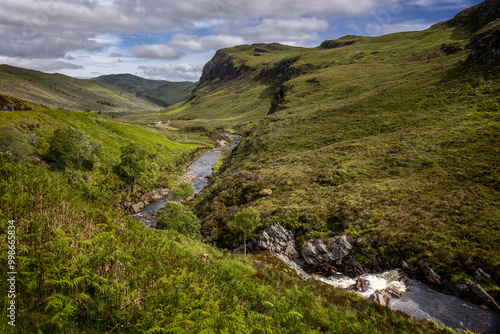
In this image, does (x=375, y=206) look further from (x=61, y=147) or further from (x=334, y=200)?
(x=61, y=147)

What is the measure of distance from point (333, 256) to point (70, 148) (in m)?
54.8

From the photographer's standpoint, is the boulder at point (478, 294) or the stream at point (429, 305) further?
the boulder at point (478, 294)

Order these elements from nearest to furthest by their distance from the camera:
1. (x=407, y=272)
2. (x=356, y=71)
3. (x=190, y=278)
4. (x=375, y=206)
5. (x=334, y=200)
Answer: (x=190, y=278) → (x=407, y=272) → (x=375, y=206) → (x=334, y=200) → (x=356, y=71)

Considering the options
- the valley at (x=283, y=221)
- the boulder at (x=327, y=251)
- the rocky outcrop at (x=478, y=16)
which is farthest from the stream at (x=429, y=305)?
the rocky outcrop at (x=478, y=16)

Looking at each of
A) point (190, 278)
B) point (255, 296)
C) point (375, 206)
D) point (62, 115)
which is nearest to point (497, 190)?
point (375, 206)

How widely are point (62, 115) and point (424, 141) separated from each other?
100 metres

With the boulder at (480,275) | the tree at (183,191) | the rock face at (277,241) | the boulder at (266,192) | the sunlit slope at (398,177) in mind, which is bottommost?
the tree at (183,191)

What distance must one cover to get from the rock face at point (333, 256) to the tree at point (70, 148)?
50.9 m

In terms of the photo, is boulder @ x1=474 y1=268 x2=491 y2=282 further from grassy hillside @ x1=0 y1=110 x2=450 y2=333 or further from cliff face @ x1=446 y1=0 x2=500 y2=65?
cliff face @ x1=446 y1=0 x2=500 y2=65

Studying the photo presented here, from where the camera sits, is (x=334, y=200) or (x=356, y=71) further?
(x=356, y=71)

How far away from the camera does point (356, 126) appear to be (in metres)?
63.8

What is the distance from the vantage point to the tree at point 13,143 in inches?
1508

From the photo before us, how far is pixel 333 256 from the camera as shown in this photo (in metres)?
25.1

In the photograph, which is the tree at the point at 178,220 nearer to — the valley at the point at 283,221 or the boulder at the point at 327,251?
the valley at the point at 283,221
